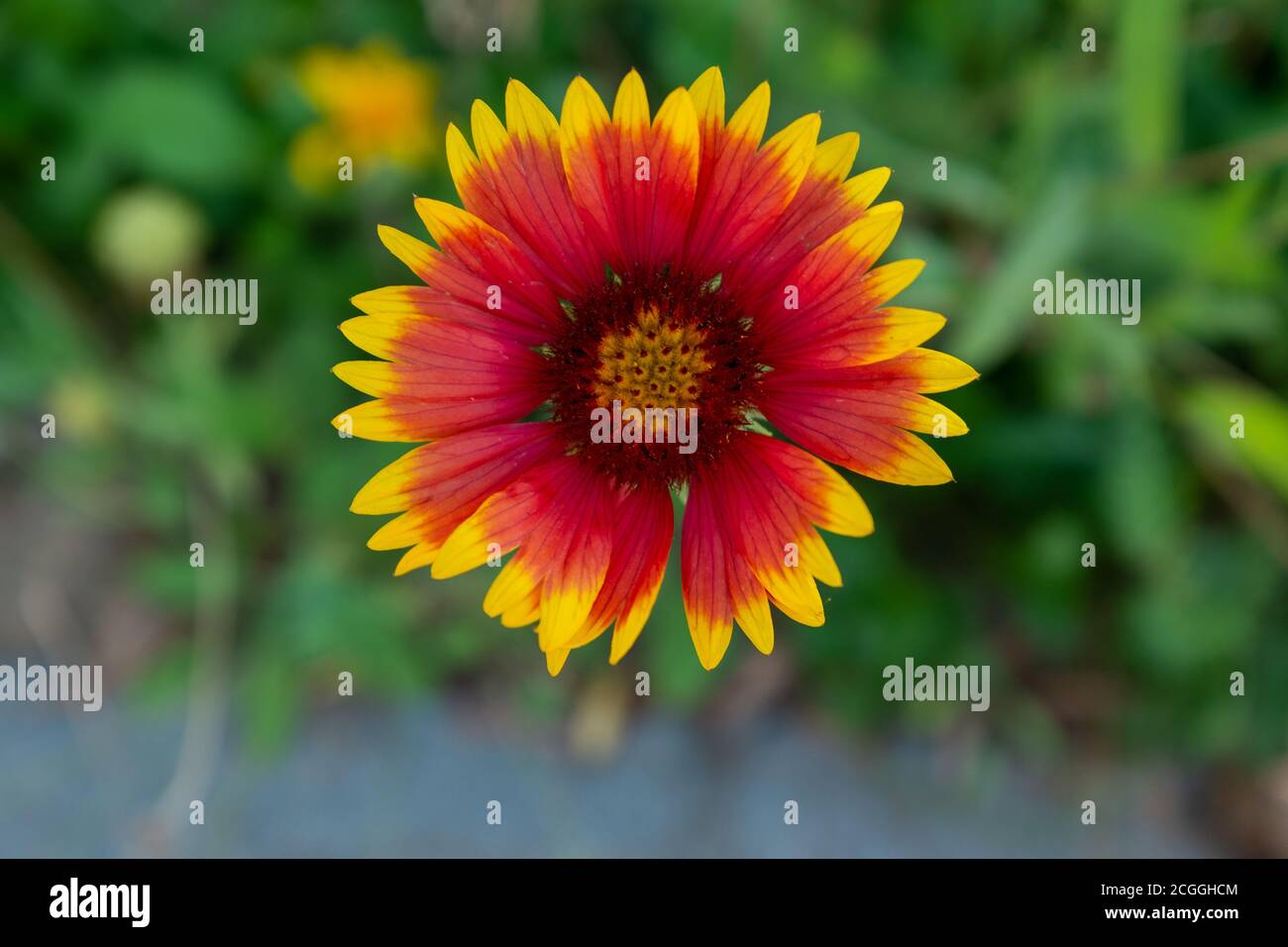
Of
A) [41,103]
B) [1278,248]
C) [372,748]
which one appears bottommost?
[372,748]

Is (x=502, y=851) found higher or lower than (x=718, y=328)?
lower

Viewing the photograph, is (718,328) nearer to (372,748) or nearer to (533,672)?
(533,672)

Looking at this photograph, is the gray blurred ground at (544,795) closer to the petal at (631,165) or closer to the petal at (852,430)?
the petal at (852,430)

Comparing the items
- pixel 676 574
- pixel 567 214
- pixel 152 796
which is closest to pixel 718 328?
pixel 567 214

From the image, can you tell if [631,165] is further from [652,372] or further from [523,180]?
[652,372]

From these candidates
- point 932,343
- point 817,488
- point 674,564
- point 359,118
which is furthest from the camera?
point 359,118

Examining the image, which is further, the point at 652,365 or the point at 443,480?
the point at 652,365

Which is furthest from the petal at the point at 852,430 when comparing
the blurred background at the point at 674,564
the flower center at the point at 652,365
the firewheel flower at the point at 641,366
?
the blurred background at the point at 674,564

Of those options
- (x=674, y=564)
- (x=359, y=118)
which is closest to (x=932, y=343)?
(x=674, y=564)
